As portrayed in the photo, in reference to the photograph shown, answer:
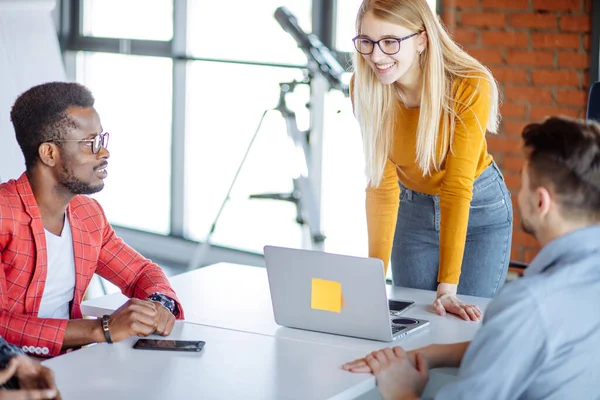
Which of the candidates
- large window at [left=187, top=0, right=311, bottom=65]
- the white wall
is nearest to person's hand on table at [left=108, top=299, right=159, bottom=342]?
the white wall

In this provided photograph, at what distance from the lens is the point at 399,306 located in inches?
86.0

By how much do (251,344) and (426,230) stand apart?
0.77 m

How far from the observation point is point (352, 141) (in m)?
4.67

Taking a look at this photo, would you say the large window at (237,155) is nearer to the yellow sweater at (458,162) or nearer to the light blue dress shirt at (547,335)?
the yellow sweater at (458,162)

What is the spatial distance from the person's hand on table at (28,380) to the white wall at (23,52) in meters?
1.75

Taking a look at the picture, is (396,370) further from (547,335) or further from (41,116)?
(41,116)

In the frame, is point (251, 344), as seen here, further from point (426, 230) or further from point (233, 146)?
point (233, 146)

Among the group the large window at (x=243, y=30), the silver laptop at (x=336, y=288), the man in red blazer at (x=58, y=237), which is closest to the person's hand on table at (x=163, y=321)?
the man in red blazer at (x=58, y=237)

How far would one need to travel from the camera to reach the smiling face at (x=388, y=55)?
2229 mm

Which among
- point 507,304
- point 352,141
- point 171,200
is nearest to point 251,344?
point 507,304

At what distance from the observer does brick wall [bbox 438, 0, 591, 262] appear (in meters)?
3.68

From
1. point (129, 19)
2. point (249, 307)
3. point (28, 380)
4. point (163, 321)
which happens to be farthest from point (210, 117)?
point (28, 380)

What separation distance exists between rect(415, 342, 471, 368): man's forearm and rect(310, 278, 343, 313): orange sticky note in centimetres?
23

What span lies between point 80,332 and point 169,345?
0.76 feet
